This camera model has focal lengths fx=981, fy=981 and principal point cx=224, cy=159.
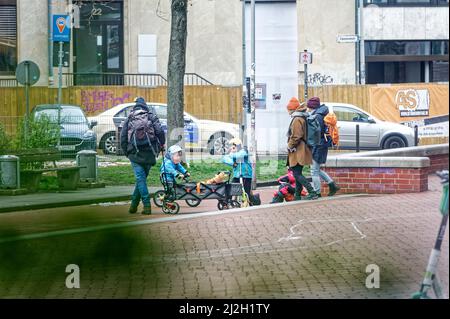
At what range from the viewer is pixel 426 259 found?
159 centimetres

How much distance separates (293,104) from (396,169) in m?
1.57

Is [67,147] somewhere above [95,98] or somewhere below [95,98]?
below

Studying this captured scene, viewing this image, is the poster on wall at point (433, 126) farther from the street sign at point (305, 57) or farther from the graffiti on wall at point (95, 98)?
the graffiti on wall at point (95, 98)

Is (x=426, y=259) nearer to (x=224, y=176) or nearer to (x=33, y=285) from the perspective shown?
(x=33, y=285)

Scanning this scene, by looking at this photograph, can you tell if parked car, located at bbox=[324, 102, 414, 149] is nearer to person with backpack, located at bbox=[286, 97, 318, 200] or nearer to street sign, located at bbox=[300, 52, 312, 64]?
person with backpack, located at bbox=[286, 97, 318, 200]

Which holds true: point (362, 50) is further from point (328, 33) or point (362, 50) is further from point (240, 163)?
point (240, 163)

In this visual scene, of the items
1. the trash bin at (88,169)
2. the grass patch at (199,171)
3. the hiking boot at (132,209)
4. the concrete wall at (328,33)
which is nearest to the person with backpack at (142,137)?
the grass patch at (199,171)

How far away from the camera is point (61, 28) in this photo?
188 centimetres

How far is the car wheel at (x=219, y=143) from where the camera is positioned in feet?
26.1

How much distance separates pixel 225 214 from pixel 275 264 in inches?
23.7

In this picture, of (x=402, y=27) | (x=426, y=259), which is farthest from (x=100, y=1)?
(x=426, y=259)

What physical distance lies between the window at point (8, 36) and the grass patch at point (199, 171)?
3.29m

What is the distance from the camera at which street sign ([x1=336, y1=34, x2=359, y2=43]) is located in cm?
218

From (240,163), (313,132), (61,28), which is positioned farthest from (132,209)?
(240,163)
